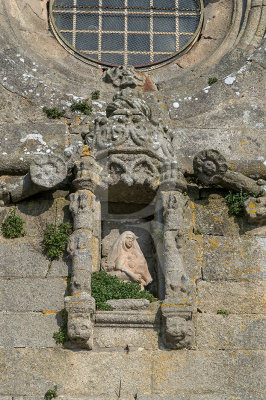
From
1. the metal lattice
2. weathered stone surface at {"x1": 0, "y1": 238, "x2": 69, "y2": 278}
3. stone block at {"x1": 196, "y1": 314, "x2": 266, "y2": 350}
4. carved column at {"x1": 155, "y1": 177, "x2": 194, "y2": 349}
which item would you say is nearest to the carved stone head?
carved column at {"x1": 155, "y1": 177, "x2": 194, "y2": 349}

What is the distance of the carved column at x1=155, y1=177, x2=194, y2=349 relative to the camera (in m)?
9.72

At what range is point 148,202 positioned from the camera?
1112 cm

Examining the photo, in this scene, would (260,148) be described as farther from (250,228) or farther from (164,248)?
(164,248)

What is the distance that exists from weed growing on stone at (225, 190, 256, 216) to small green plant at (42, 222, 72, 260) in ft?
6.71

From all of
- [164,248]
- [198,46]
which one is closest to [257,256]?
[164,248]

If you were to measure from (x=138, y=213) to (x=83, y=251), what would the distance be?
50.3 inches

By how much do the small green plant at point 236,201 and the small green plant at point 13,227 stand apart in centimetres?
259

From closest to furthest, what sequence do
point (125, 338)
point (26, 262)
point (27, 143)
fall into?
point (125, 338) → point (26, 262) → point (27, 143)

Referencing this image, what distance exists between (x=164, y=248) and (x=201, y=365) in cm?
150

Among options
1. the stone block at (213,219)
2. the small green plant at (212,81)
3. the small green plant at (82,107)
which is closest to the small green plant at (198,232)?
the stone block at (213,219)

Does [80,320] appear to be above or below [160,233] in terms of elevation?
below

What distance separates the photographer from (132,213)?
1126 cm

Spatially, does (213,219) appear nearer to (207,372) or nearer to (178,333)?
(178,333)

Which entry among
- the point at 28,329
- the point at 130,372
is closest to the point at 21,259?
the point at 28,329
